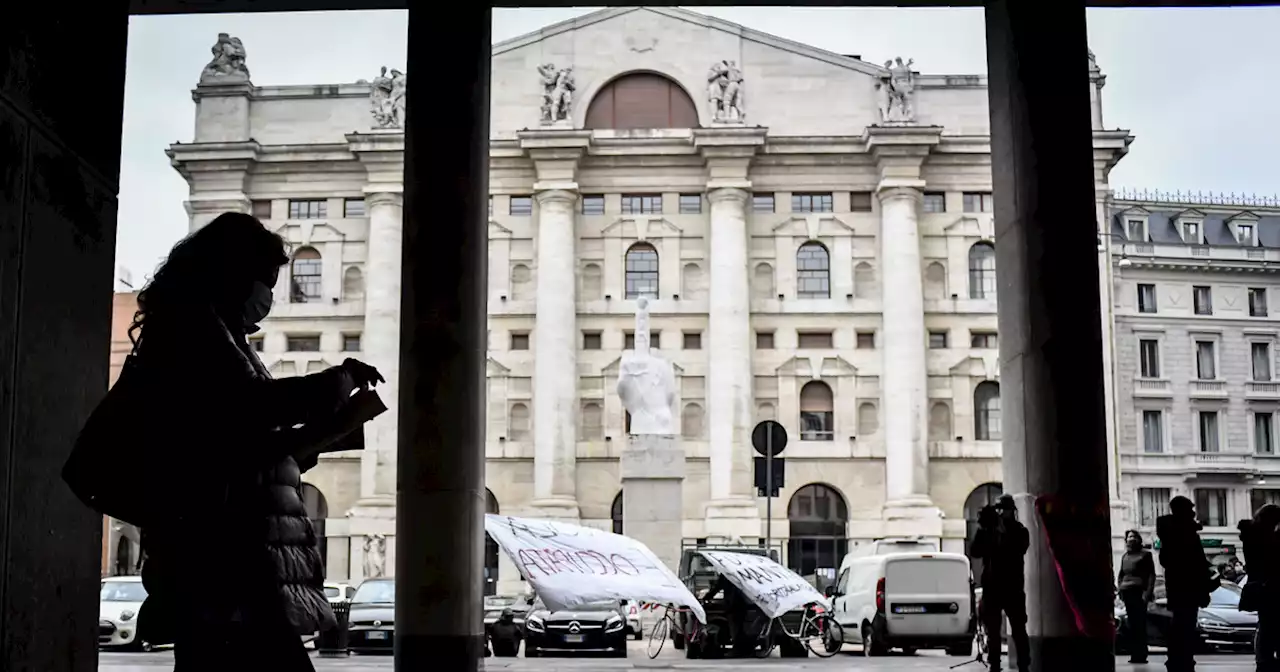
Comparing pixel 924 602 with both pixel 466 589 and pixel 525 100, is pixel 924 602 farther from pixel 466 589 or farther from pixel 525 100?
pixel 525 100

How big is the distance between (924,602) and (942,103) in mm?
39630

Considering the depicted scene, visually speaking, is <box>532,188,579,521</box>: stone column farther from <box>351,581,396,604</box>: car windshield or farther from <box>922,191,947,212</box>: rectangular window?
<box>351,581,396,604</box>: car windshield

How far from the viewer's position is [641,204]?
5834cm

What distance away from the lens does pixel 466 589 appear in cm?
1401

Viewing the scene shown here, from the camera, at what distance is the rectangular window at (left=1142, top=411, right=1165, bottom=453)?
203ft

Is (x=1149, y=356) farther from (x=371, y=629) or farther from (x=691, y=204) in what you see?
(x=371, y=629)

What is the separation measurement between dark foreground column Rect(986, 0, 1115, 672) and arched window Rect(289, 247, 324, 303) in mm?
47724

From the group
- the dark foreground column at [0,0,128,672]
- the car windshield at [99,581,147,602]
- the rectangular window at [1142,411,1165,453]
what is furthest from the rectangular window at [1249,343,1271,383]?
the dark foreground column at [0,0,128,672]

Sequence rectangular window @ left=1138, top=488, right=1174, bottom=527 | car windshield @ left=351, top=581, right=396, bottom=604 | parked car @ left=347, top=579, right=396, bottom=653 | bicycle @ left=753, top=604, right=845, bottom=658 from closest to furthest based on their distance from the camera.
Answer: bicycle @ left=753, top=604, right=845, bottom=658, parked car @ left=347, top=579, right=396, bottom=653, car windshield @ left=351, top=581, right=396, bottom=604, rectangular window @ left=1138, top=488, right=1174, bottom=527

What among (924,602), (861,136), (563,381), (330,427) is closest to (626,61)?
(861,136)

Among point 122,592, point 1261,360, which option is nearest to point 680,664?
point 122,592

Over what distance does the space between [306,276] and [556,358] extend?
11698 millimetres

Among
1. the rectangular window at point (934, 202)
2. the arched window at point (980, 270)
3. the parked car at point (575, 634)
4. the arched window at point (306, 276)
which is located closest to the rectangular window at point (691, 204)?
the rectangular window at point (934, 202)

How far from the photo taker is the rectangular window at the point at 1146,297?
Answer: 64.1m
